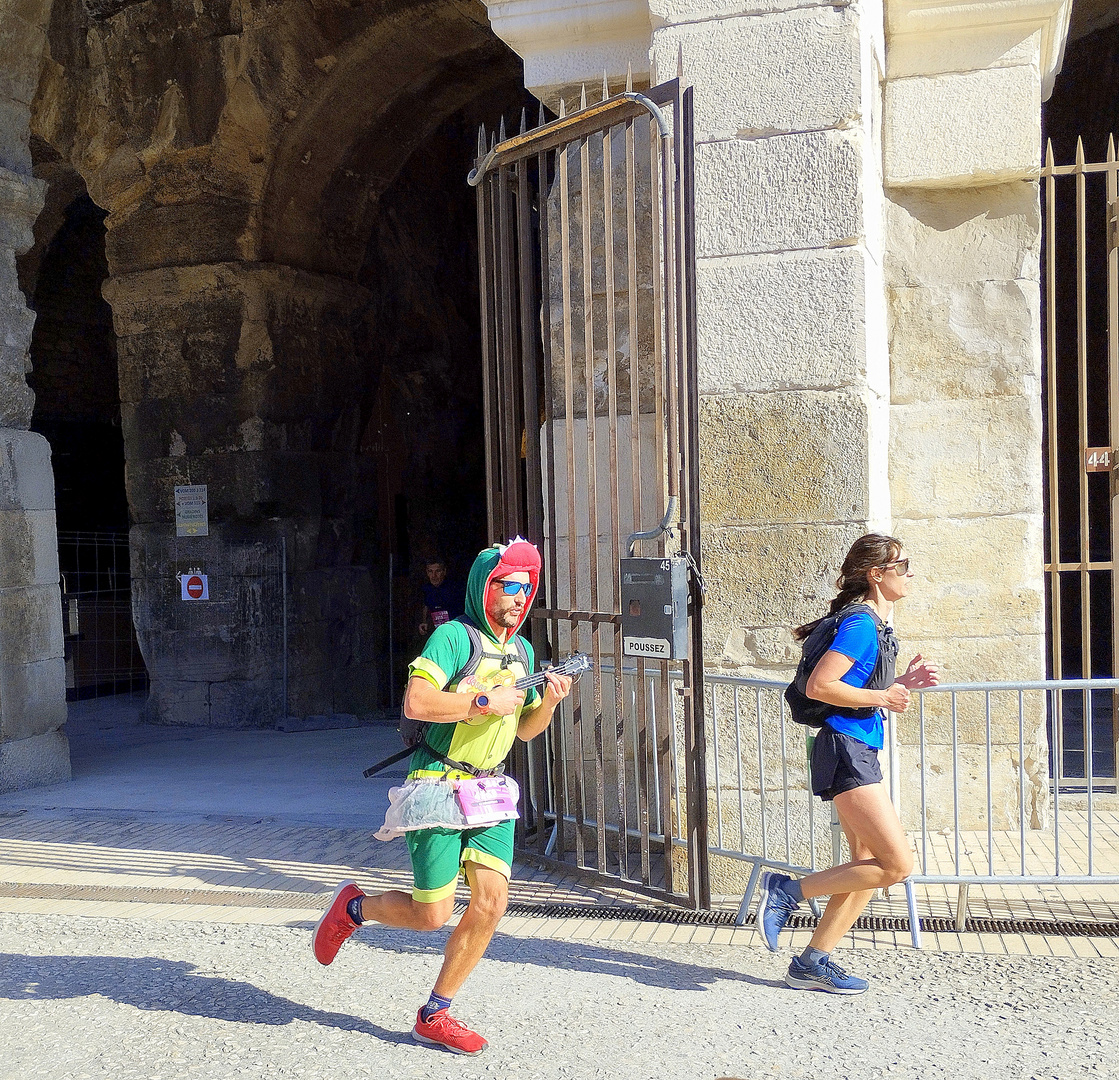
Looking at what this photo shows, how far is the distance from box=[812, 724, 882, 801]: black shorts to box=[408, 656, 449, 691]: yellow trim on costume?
116cm

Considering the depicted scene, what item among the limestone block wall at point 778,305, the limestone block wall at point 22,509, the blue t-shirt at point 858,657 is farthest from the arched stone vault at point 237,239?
the blue t-shirt at point 858,657

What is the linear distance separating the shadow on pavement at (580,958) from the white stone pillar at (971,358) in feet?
6.16

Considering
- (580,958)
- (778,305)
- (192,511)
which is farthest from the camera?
(192,511)

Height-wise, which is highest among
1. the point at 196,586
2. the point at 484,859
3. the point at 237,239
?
the point at 237,239

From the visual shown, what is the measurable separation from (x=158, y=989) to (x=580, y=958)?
1.31m

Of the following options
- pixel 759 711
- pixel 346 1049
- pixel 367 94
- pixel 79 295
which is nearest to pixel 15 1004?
pixel 346 1049

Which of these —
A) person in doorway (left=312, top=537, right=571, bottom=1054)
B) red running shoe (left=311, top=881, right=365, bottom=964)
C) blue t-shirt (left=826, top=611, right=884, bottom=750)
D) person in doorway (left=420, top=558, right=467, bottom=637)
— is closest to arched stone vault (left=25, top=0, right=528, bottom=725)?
person in doorway (left=420, top=558, right=467, bottom=637)

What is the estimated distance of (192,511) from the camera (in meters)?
9.41

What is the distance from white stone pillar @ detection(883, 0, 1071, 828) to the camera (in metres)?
5.25

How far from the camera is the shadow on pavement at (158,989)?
341 cm

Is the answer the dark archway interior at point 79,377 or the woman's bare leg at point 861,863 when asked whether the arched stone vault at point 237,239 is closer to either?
the dark archway interior at point 79,377

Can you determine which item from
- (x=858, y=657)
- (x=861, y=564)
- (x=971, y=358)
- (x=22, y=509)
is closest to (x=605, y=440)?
(x=971, y=358)

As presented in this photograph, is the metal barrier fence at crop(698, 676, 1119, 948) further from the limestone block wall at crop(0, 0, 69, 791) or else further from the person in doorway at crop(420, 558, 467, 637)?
the person in doorway at crop(420, 558, 467, 637)

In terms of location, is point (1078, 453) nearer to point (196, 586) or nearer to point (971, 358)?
point (971, 358)
